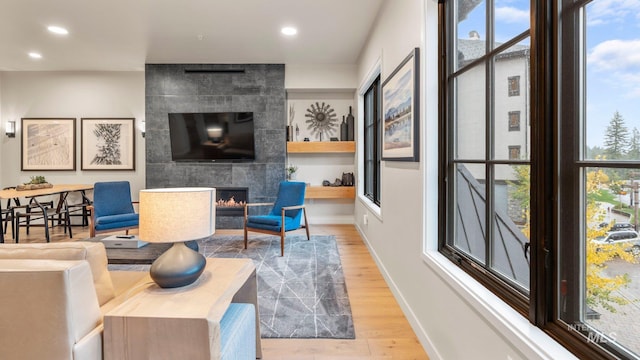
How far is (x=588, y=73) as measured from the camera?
105cm

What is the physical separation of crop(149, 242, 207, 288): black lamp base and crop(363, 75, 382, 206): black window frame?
285 centimetres

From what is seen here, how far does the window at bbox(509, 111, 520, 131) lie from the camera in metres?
1.41

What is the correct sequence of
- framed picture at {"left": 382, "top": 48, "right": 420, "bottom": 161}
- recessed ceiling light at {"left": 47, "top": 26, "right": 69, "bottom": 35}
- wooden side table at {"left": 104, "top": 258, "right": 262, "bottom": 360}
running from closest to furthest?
wooden side table at {"left": 104, "top": 258, "right": 262, "bottom": 360}, framed picture at {"left": 382, "top": 48, "right": 420, "bottom": 161}, recessed ceiling light at {"left": 47, "top": 26, "right": 69, "bottom": 35}

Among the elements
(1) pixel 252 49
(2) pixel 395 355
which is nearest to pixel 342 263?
(2) pixel 395 355

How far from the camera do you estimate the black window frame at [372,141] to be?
4.38 meters

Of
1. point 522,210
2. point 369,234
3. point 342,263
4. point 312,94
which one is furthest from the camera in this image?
point 312,94

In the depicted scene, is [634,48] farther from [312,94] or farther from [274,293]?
Result: [312,94]

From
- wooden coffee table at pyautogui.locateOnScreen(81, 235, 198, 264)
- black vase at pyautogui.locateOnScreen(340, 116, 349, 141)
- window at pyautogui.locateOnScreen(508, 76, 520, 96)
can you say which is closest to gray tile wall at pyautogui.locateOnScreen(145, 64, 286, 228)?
black vase at pyautogui.locateOnScreen(340, 116, 349, 141)

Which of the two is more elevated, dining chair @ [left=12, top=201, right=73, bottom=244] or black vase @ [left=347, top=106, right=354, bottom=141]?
black vase @ [left=347, top=106, right=354, bottom=141]

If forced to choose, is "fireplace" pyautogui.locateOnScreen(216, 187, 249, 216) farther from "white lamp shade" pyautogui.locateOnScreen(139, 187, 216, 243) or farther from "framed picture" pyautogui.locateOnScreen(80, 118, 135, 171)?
"white lamp shade" pyautogui.locateOnScreen(139, 187, 216, 243)

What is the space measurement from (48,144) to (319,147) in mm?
5073

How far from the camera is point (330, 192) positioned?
5961mm

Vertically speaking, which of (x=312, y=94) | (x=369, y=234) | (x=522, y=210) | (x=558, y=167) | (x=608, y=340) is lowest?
(x=369, y=234)

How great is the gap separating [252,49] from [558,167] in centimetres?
466
